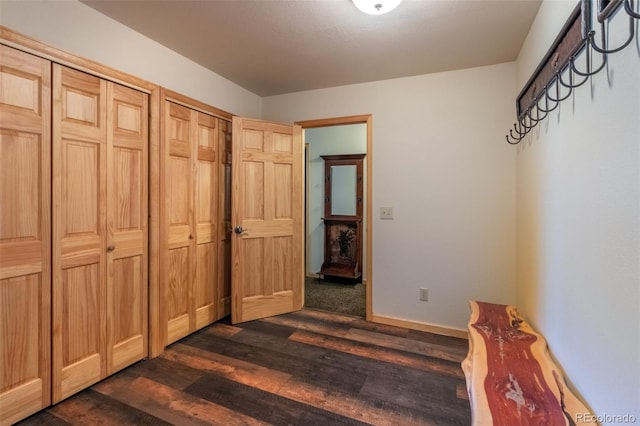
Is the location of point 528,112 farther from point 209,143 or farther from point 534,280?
point 209,143

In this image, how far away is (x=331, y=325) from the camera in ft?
9.23

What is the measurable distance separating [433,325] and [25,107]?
3.26 meters

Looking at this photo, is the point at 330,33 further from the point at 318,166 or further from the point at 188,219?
the point at 318,166

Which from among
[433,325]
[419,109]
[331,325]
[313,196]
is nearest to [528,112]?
[419,109]

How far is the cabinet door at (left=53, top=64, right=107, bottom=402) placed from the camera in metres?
1.67

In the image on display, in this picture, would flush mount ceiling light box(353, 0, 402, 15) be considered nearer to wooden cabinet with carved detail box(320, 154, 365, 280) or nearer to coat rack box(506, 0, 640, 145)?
coat rack box(506, 0, 640, 145)

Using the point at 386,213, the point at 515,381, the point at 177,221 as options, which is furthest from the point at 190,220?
the point at 515,381

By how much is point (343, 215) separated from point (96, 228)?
125 inches

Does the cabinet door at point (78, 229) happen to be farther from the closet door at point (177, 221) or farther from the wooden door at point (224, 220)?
the wooden door at point (224, 220)

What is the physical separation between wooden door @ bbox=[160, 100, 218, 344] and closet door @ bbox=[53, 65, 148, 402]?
0.63 feet

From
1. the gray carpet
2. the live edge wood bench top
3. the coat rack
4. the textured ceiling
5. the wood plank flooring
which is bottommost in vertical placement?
the wood plank flooring

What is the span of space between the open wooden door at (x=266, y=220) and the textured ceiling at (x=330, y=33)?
65cm

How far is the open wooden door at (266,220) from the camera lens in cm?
281

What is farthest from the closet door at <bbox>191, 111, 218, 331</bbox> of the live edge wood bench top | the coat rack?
the coat rack
